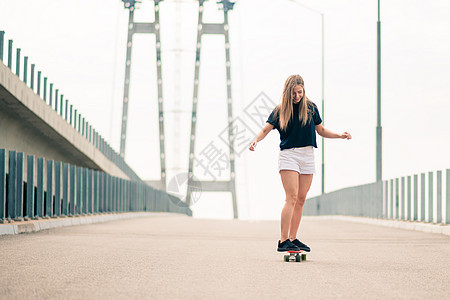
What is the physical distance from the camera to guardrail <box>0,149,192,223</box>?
15.0 metres

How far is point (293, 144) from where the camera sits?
9.14 meters

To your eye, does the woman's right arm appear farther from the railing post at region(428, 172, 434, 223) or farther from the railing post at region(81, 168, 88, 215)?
the railing post at region(81, 168, 88, 215)

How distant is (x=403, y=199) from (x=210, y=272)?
15.7 m

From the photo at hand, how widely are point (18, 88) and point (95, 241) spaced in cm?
1127

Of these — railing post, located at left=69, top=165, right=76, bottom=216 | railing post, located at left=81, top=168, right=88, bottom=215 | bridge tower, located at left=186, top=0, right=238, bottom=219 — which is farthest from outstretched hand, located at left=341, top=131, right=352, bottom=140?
bridge tower, located at left=186, top=0, right=238, bottom=219

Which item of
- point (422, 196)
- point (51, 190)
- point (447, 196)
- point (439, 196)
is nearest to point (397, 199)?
point (422, 196)

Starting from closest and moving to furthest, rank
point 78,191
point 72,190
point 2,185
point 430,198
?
point 2,185 < point 430,198 < point 72,190 < point 78,191

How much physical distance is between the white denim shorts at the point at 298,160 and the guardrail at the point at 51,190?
6507 millimetres

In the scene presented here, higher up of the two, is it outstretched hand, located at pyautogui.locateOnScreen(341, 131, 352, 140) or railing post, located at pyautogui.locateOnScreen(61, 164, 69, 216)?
outstretched hand, located at pyautogui.locateOnScreen(341, 131, 352, 140)

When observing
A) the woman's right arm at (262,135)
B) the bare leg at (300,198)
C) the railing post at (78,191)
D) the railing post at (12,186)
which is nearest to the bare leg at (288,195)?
the bare leg at (300,198)

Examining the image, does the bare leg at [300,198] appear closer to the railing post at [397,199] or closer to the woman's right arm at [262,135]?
the woman's right arm at [262,135]

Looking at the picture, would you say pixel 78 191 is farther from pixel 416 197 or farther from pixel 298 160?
pixel 298 160

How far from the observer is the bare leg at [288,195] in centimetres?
912

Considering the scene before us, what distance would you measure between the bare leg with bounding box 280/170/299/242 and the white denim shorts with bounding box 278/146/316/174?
0.22 feet
